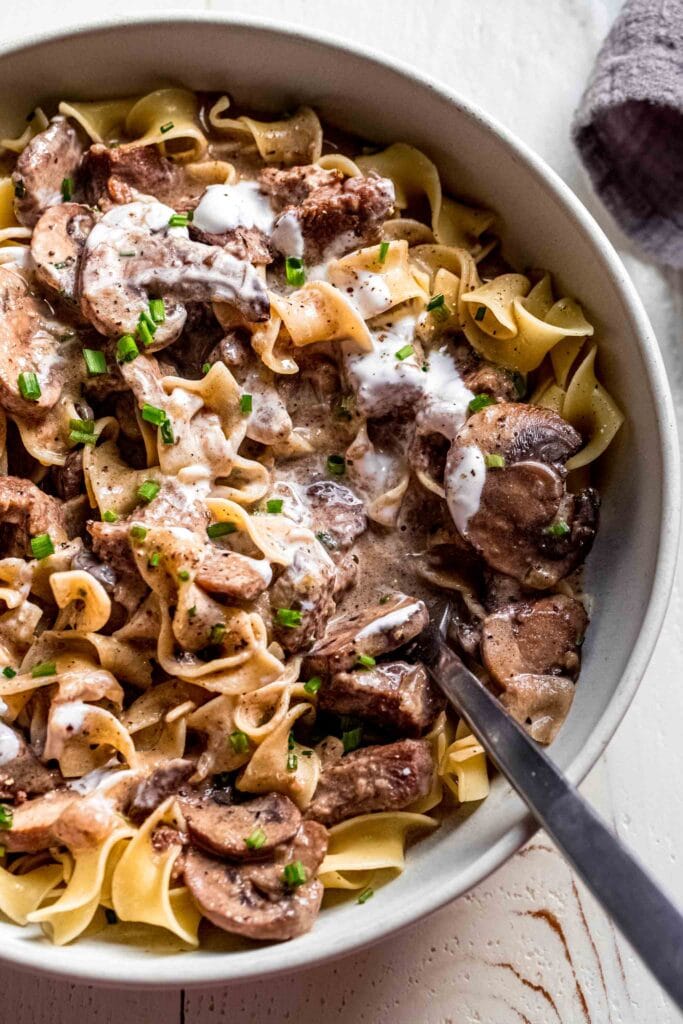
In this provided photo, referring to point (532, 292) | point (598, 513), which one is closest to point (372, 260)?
point (532, 292)

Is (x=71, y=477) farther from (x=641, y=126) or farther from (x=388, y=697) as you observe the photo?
(x=641, y=126)

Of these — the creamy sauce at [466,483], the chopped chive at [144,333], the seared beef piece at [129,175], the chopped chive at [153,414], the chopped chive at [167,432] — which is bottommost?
the chopped chive at [167,432]

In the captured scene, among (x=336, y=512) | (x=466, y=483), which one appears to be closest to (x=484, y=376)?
(x=466, y=483)

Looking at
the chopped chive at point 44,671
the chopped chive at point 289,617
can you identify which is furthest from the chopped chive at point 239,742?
the chopped chive at point 44,671

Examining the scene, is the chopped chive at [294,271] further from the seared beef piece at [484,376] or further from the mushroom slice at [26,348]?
the mushroom slice at [26,348]

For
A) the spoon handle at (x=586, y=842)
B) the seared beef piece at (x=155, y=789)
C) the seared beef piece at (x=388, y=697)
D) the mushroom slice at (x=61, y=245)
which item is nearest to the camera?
the spoon handle at (x=586, y=842)

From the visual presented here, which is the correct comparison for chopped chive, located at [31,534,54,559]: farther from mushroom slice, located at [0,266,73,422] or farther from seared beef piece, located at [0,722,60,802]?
seared beef piece, located at [0,722,60,802]

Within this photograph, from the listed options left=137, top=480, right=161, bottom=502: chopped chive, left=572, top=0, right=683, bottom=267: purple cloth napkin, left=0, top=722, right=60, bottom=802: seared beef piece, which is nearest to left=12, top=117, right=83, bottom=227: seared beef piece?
left=137, top=480, right=161, bottom=502: chopped chive
